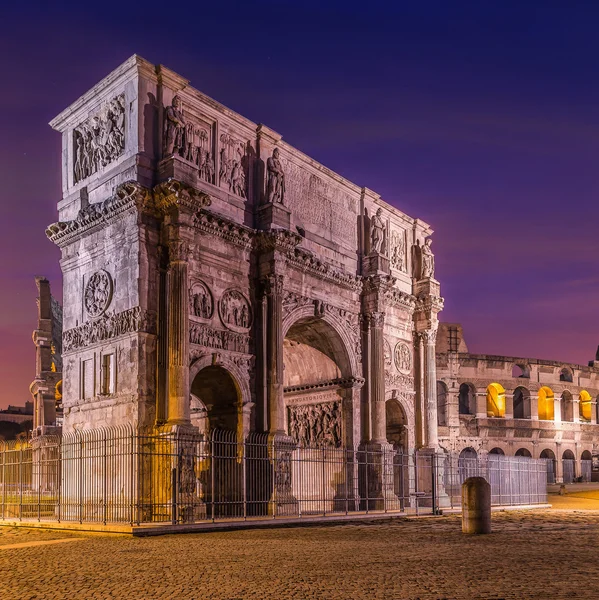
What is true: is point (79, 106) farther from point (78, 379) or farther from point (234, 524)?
point (234, 524)

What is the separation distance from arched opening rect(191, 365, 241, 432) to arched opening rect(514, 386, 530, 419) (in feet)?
105

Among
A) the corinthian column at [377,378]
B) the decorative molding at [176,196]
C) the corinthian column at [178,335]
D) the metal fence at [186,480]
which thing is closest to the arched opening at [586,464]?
the metal fence at [186,480]

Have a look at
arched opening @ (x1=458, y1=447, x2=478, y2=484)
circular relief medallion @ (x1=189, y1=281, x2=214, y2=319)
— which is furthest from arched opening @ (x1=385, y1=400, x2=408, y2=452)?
circular relief medallion @ (x1=189, y1=281, x2=214, y2=319)

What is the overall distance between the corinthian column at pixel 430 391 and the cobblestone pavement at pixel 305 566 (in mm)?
14138

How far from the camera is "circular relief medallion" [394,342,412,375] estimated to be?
99.4ft

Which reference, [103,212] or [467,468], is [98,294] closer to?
[103,212]

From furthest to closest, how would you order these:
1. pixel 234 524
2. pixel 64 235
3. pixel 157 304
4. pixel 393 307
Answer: pixel 393 307 < pixel 64 235 < pixel 157 304 < pixel 234 524

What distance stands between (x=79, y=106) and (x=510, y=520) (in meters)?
16.3

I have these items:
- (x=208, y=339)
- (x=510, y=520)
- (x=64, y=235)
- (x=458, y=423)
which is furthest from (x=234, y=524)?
(x=458, y=423)

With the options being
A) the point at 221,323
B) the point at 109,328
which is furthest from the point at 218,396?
the point at 109,328

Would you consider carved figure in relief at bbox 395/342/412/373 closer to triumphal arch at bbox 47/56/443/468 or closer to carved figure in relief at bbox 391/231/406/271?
triumphal arch at bbox 47/56/443/468

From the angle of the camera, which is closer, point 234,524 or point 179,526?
point 179,526

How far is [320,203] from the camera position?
1067 inches

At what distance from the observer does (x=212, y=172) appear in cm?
2270
